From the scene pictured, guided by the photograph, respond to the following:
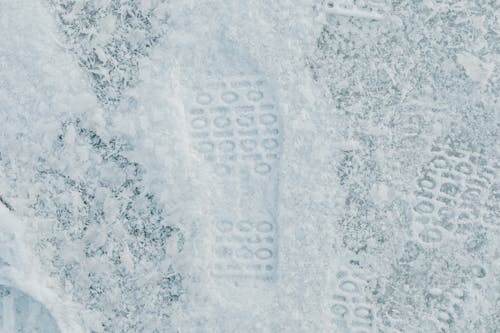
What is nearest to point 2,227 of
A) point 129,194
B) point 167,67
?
point 129,194

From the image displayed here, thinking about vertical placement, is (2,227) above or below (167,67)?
below

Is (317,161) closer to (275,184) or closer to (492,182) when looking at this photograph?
(275,184)

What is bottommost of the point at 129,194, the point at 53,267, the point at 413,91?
the point at 53,267

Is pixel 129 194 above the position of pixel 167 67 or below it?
below

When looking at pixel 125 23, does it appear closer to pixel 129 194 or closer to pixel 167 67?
pixel 167 67

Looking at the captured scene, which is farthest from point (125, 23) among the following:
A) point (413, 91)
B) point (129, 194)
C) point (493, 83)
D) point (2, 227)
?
point (493, 83)

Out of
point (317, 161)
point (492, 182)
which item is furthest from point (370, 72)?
point (492, 182)
